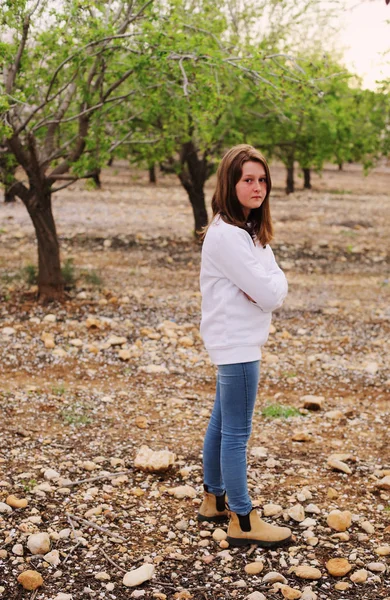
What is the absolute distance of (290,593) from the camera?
128 inches

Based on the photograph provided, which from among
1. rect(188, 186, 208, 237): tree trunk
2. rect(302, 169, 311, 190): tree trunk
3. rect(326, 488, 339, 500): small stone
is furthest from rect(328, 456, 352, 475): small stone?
rect(302, 169, 311, 190): tree trunk

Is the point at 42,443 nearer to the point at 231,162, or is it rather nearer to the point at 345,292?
the point at 231,162

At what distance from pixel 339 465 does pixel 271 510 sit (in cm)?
89

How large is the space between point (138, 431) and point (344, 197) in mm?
23262

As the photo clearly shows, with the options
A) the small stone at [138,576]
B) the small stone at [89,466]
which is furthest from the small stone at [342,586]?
the small stone at [89,466]

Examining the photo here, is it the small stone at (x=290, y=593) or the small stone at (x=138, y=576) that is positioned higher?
the small stone at (x=138, y=576)

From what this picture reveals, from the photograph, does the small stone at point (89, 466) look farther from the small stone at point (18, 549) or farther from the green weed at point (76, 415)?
the small stone at point (18, 549)

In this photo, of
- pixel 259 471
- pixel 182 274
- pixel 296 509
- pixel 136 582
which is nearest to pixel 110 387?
pixel 259 471

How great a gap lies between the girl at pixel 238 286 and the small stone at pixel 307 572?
57 centimetres

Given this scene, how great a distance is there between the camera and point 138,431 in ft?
17.7

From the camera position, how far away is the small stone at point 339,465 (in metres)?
4.73

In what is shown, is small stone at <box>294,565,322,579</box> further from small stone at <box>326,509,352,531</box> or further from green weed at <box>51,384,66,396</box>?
green weed at <box>51,384,66,396</box>

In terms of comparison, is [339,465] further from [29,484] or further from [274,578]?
[29,484]

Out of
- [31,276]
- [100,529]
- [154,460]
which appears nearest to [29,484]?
[100,529]
